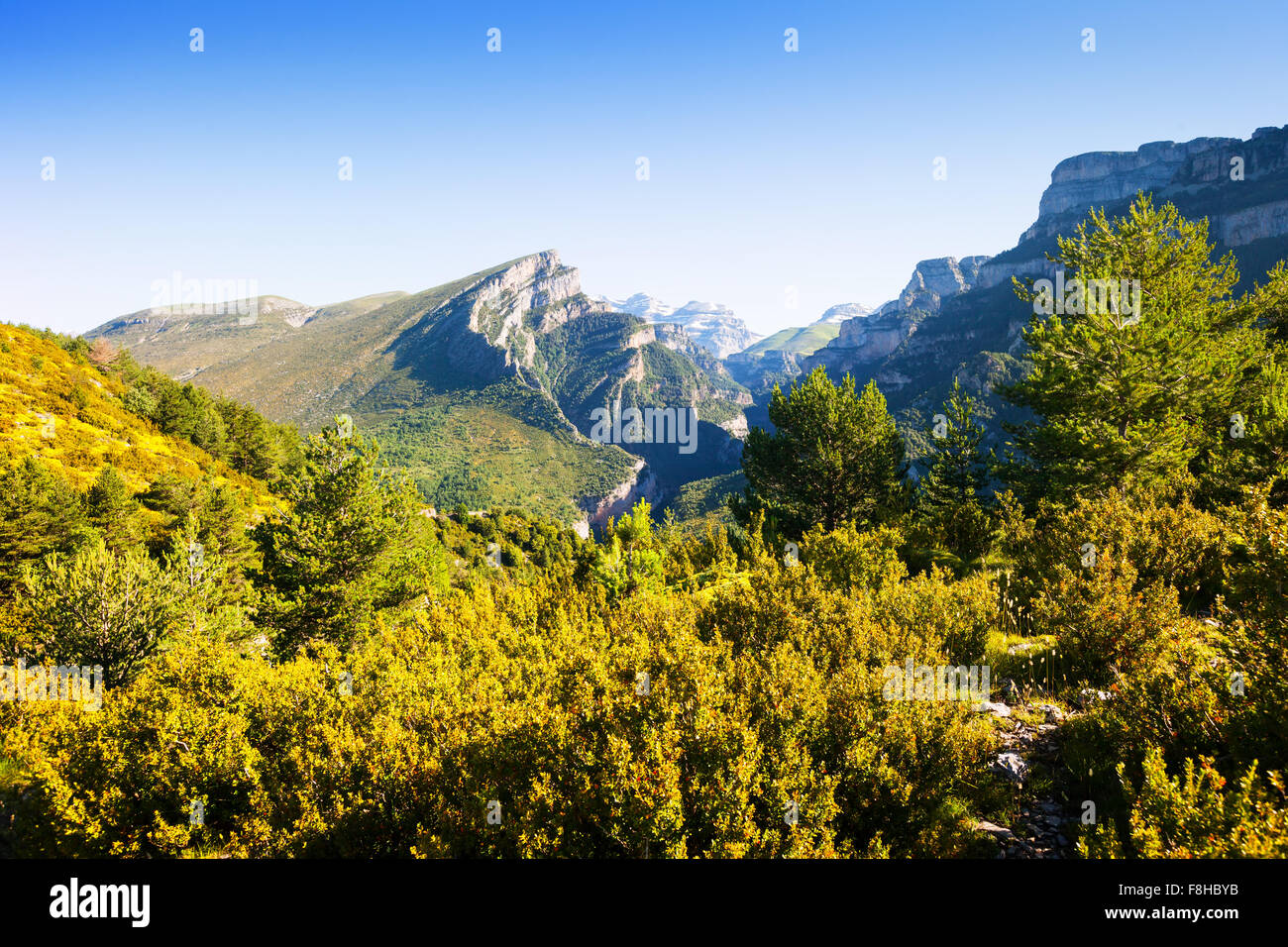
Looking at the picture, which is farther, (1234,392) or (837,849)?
(1234,392)

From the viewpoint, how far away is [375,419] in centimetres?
19475

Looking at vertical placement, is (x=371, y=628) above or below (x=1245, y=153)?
A: below

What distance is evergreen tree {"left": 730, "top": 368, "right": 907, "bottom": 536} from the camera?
87.5 ft

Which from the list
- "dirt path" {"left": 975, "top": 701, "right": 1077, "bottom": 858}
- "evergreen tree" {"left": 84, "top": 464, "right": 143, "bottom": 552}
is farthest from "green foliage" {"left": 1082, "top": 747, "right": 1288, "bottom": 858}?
"evergreen tree" {"left": 84, "top": 464, "right": 143, "bottom": 552}

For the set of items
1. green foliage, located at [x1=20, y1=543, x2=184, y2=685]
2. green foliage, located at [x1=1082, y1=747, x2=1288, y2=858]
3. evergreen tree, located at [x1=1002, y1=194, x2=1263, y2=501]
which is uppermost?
evergreen tree, located at [x1=1002, y1=194, x2=1263, y2=501]

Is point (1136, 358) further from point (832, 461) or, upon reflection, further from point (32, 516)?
point (32, 516)

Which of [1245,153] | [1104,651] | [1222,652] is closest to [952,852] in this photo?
[1222,652]

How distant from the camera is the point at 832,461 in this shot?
26.0 metres

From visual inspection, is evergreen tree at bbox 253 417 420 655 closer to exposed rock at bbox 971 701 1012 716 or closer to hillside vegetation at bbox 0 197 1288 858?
hillside vegetation at bbox 0 197 1288 858

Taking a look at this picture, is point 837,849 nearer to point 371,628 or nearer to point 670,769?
point 670,769

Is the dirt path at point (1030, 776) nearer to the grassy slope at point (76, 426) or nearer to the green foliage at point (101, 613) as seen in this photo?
the green foliage at point (101, 613)

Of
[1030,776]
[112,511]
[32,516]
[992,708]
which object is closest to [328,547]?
[992,708]
